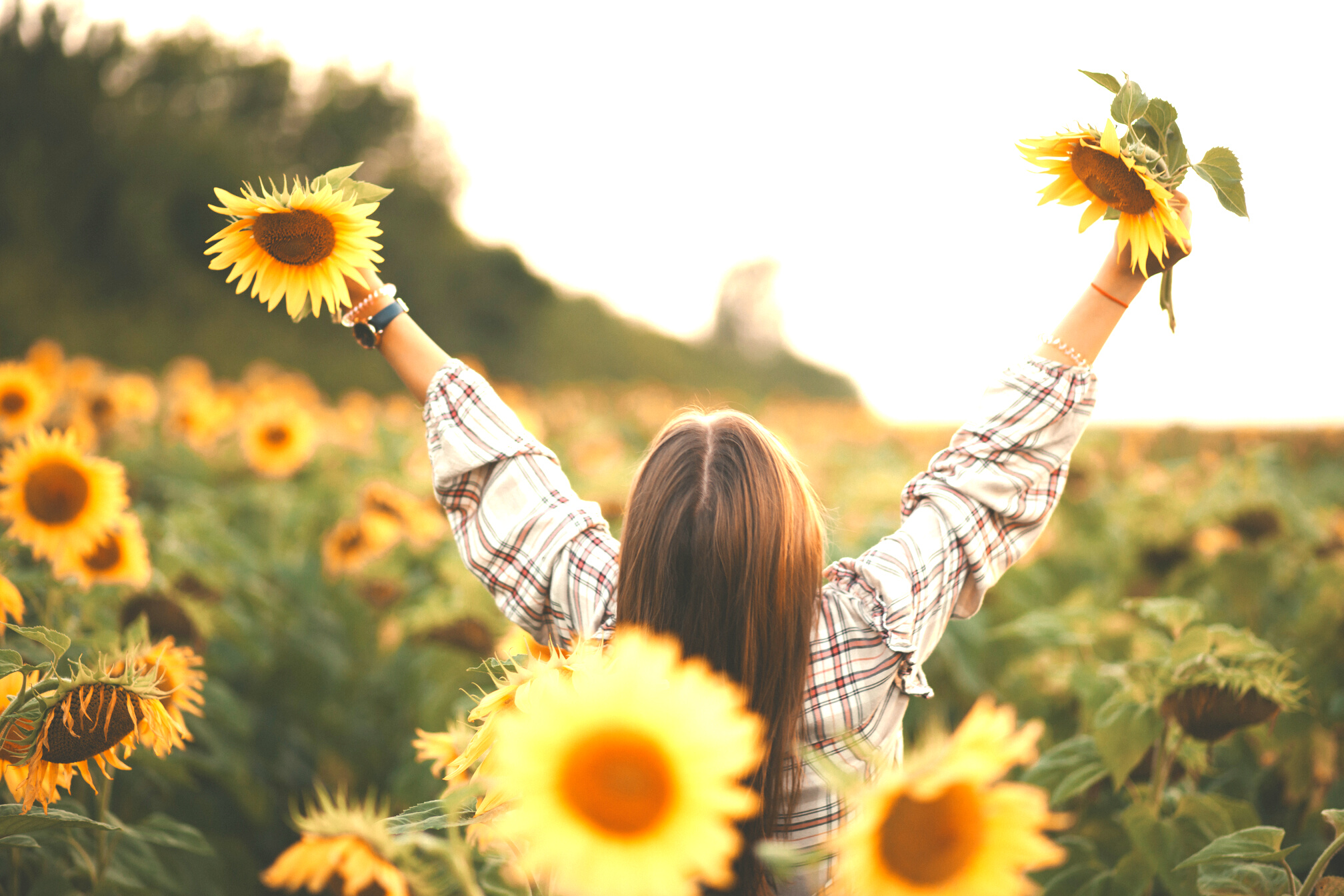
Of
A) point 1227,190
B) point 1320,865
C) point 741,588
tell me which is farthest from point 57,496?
point 1320,865

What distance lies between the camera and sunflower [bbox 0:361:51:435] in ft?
9.77

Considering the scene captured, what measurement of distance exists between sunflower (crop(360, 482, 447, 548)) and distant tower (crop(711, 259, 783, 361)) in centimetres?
1994

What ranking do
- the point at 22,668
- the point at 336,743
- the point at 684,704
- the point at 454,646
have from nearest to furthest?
the point at 684,704 < the point at 22,668 < the point at 454,646 < the point at 336,743

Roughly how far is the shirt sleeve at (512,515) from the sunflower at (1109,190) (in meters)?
0.90

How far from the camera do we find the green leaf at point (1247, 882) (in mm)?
1276

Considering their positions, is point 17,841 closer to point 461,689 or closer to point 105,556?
point 461,689

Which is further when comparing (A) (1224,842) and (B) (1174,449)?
(B) (1174,449)

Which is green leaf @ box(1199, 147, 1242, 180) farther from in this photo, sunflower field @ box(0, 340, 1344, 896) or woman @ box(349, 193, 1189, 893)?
sunflower field @ box(0, 340, 1344, 896)

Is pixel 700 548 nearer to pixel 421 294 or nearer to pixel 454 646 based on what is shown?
pixel 454 646

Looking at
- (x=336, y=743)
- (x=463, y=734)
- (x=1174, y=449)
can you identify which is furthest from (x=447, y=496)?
(x=1174, y=449)

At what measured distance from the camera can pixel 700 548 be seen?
119 cm

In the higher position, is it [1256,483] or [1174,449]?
[1174,449]

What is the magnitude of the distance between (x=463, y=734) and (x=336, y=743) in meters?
2.27

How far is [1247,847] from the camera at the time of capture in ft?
4.18
